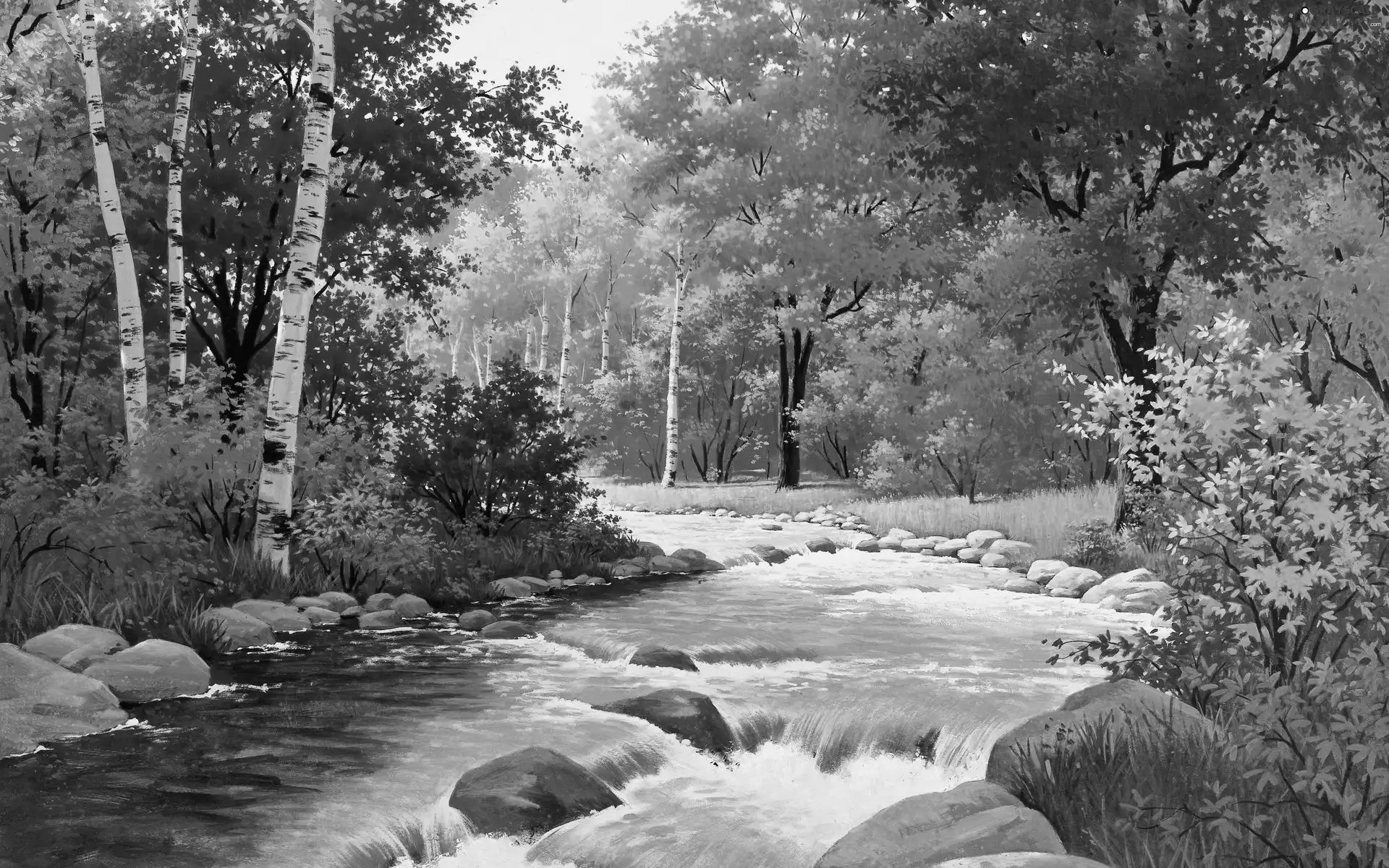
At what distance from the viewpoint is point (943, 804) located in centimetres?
561

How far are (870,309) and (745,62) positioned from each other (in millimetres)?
7490

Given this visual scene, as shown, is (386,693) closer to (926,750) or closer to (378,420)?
(926,750)

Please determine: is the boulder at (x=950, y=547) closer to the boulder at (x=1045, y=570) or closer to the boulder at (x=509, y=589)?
the boulder at (x=1045, y=570)

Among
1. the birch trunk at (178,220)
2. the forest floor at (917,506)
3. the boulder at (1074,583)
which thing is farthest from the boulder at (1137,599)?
the birch trunk at (178,220)

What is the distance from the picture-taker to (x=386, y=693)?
923 cm

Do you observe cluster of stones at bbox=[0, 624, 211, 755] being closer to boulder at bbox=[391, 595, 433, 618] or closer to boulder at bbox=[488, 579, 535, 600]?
boulder at bbox=[391, 595, 433, 618]

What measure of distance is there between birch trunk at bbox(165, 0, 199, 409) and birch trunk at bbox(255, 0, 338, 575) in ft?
8.47

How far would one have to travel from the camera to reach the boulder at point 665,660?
10.5 m

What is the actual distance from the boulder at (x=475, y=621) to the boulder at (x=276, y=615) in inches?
64.0

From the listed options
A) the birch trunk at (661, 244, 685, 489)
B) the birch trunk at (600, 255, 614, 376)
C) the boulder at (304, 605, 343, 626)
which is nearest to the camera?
Answer: the boulder at (304, 605, 343, 626)

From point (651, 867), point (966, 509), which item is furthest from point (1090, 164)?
point (651, 867)

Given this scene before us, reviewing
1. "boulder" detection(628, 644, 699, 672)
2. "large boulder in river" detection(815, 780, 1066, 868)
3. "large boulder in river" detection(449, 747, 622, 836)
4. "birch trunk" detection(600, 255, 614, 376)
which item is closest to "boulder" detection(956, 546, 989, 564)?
"boulder" detection(628, 644, 699, 672)

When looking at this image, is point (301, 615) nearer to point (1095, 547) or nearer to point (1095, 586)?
point (1095, 586)

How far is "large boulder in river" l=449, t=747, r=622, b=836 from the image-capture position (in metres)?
6.44
